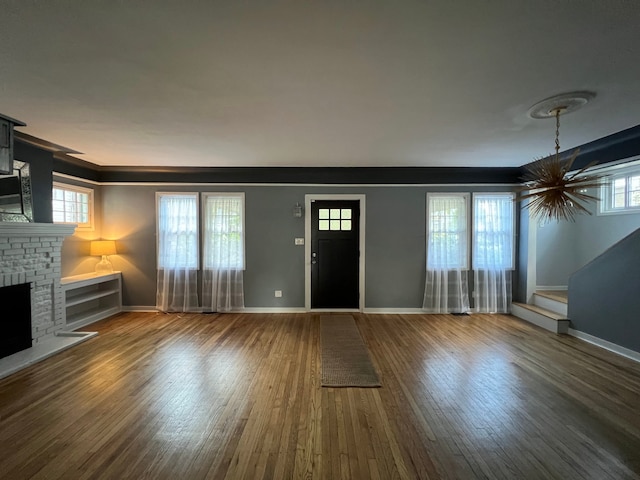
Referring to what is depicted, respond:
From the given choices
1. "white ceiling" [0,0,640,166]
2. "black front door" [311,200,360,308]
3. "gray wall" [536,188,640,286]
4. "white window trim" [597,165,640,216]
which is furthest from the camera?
"gray wall" [536,188,640,286]

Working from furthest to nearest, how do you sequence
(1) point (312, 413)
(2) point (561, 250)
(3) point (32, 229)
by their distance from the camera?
(2) point (561, 250) → (3) point (32, 229) → (1) point (312, 413)

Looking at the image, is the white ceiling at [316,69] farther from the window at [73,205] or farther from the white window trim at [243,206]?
the white window trim at [243,206]

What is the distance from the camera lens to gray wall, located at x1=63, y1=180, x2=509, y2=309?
5238 millimetres

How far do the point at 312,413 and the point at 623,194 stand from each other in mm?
6348

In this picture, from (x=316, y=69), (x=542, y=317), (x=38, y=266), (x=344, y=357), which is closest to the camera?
(x=316, y=69)

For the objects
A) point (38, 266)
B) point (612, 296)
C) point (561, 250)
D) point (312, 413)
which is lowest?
point (312, 413)

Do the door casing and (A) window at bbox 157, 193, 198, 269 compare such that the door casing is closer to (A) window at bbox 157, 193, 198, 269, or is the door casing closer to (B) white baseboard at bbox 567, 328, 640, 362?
(A) window at bbox 157, 193, 198, 269

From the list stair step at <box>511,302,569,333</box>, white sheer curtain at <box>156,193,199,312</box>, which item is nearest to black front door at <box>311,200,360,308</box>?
white sheer curtain at <box>156,193,199,312</box>

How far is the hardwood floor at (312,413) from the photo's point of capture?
179 centimetres

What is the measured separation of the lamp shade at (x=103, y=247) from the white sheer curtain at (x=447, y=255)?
5639 millimetres

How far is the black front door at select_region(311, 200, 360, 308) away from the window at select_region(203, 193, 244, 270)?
1.35 meters

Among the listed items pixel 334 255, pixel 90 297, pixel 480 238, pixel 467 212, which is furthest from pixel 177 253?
pixel 480 238

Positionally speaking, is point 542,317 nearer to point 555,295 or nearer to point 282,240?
point 555,295

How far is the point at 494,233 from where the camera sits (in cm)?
517
